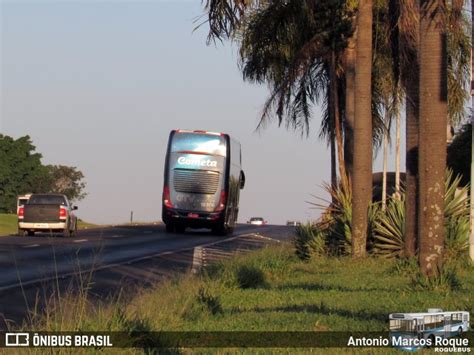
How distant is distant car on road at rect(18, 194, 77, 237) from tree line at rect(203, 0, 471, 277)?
9.14 m

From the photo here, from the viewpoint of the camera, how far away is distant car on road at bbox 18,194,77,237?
1602 inches

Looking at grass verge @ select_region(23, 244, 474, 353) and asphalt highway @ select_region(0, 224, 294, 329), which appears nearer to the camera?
grass verge @ select_region(23, 244, 474, 353)

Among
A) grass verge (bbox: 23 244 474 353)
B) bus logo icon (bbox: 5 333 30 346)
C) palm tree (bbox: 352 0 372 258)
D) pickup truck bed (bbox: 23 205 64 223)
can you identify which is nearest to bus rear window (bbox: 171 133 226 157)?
pickup truck bed (bbox: 23 205 64 223)

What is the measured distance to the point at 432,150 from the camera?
16.6 m

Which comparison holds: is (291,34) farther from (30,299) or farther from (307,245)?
(30,299)

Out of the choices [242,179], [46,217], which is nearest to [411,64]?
[46,217]

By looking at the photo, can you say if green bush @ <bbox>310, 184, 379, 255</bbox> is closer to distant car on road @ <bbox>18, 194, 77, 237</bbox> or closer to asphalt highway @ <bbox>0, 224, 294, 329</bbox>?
asphalt highway @ <bbox>0, 224, 294, 329</bbox>

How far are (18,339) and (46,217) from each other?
31.0m

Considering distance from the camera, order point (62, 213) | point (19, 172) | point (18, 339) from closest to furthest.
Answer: point (18, 339), point (62, 213), point (19, 172)

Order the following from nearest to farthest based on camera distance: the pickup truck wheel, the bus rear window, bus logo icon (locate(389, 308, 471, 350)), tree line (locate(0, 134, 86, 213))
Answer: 1. bus logo icon (locate(389, 308, 471, 350))
2. the bus rear window
3. the pickup truck wheel
4. tree line (locate(0, 134, 86, 213))

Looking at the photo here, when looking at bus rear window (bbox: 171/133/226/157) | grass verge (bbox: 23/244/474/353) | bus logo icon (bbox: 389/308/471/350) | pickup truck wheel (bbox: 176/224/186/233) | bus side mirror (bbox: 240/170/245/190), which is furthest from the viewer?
bus side mirror (bbox: 240/170/245/190)

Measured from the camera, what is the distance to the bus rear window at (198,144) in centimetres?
4756

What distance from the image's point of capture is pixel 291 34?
28188 mm

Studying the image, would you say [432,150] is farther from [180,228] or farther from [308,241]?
[180,228]
